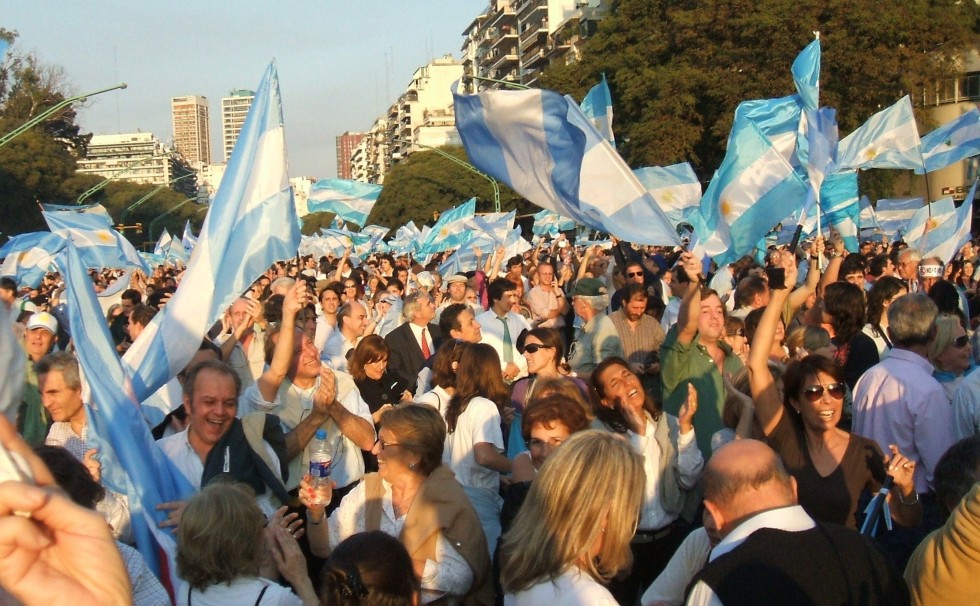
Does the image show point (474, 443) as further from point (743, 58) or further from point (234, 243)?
point (743, 58)

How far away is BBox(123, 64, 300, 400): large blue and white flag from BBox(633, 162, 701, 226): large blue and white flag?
931 centimetres

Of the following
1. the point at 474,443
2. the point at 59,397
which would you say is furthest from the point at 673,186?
the point at 59,397

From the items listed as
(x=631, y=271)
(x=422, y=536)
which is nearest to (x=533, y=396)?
(x=422, y=536)

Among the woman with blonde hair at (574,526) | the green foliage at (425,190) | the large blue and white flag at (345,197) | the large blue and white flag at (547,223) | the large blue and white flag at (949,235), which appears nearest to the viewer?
the woman with blonde hair at (574,526)

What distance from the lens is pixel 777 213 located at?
25.6 feet

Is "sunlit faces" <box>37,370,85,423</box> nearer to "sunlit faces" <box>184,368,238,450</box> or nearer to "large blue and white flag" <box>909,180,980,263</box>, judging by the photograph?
"sunlit faces" <box>184,368,238,450</box>

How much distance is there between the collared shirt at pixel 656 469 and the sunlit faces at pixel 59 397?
8.44 ft

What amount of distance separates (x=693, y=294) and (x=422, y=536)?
7.74ft

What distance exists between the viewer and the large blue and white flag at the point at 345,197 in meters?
19.0

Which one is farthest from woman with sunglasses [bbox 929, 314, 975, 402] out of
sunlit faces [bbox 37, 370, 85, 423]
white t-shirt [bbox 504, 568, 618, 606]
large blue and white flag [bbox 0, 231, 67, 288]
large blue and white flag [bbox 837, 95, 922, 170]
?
large blue and white flag [bbox 0, 231, 67, 288]

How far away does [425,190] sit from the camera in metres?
82.9

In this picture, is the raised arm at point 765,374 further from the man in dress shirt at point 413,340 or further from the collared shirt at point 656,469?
the man in dress shirt at point 413,340

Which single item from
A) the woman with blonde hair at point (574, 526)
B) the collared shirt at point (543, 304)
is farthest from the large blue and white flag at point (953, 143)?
the woman with blonde hair at point (574, 526)

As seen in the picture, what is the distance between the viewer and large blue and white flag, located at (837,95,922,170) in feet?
52.3
